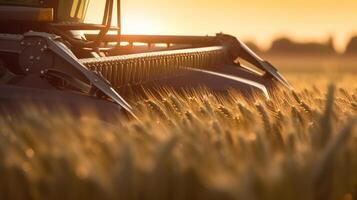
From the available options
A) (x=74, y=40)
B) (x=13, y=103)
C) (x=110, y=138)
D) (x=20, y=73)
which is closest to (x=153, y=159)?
(x=110, y=138)

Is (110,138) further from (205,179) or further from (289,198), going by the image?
(289,198)

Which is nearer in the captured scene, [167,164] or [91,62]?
[167,164]

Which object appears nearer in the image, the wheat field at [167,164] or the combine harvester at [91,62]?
the wheat field at [167,164]

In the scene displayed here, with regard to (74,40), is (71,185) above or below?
above

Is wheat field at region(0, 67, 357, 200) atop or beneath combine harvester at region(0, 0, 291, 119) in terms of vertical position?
atop

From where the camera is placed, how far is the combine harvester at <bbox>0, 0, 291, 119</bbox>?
5.40 meters

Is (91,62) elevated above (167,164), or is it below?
below

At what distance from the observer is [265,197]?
2.56m

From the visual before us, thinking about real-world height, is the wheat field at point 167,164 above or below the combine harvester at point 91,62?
above

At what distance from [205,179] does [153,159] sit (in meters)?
0.21

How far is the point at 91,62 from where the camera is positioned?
617 cm

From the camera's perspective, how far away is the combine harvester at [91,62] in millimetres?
5402

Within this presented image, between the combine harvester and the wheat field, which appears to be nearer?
the wheat field

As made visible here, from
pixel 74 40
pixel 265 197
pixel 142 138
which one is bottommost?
pixel 74 40
